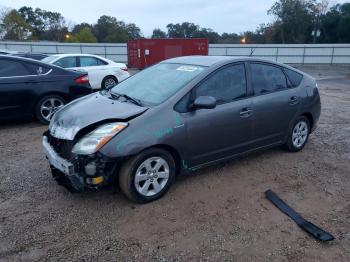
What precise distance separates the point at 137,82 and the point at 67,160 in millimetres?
1572

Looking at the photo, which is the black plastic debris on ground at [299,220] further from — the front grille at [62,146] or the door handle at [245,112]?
the front grille at [62,146]

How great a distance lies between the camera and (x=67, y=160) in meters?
3.54

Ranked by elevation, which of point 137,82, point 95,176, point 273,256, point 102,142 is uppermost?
point 137,82

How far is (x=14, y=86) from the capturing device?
6.43 meters

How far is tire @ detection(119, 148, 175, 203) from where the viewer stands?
354 cm

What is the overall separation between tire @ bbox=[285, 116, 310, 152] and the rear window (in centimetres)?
55

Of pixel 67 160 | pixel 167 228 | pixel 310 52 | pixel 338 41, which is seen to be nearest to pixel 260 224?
pixel 167 228

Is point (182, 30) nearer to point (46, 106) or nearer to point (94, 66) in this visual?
point (94, 66)

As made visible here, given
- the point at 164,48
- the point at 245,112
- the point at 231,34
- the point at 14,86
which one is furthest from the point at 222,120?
the point at 231,34

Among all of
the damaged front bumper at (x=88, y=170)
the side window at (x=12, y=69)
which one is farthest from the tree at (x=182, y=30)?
the damaged front bumper at (x=88, y=170)

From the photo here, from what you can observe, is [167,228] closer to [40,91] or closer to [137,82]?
[137,82]

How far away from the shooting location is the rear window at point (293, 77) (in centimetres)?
519

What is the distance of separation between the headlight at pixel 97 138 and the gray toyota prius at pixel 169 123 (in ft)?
0.03

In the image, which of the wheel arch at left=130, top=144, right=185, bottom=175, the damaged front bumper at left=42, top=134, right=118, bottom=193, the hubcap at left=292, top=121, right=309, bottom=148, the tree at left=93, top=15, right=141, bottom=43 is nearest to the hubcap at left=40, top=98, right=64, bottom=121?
the damaged front bumper at left=42, top=134, right=118, bottom=193
